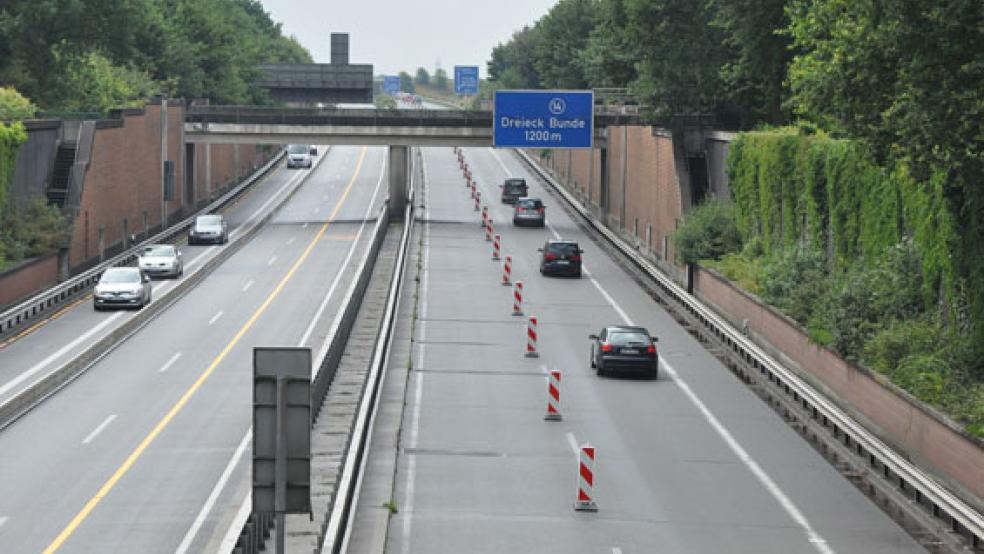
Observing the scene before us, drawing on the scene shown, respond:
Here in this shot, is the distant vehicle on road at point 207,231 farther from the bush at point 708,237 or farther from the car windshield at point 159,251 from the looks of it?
the bush at point 708,237

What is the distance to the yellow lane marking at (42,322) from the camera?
158 feet

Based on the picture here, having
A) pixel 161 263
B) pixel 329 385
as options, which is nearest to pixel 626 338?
pixel 329 385

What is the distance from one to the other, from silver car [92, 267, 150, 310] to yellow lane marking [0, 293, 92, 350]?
4.35 feet

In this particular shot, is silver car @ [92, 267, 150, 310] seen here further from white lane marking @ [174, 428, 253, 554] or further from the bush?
white lane marking @ [174, 428, 253, 554]

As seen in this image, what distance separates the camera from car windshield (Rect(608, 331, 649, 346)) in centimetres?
4178

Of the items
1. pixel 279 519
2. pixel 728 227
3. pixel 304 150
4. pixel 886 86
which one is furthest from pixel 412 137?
pixel 279 519

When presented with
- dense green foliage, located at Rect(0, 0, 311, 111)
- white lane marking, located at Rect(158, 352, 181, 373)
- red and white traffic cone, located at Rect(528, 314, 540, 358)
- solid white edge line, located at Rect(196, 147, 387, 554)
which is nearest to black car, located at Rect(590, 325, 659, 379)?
red and white traffic cone, located at Rect(528, 314, 540, 358)

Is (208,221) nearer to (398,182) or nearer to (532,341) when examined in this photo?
(398,182)

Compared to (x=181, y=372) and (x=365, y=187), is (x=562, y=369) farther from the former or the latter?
(x=365, y=187)

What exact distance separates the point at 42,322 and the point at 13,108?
1849 centimetres

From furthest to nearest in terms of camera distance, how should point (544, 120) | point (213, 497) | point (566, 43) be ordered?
point (566, 43) → point (544, 120) → point (213, 497)

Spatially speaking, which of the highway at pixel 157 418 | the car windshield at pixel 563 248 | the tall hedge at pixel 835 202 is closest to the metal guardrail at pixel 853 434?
the tall hedge at pixel 835 202

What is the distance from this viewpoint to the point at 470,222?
299 feet

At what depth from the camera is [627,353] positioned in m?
41.6
